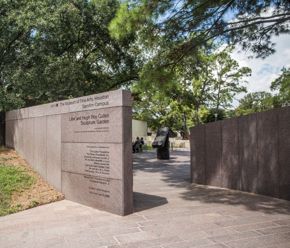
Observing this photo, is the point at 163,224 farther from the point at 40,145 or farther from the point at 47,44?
the point at 47,44

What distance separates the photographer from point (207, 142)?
11.0 meters

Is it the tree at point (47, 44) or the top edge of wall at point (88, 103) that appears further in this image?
the tree at point (47, 44)

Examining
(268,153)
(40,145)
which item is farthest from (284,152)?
(40,145)

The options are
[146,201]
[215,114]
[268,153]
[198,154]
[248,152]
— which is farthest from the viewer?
[215,114]

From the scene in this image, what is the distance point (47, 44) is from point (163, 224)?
9.17 m

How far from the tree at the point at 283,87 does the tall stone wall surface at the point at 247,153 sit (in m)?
6.52

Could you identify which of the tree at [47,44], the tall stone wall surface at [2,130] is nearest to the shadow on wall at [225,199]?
the tree at [47,44]

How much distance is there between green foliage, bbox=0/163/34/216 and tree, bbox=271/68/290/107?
10881mm

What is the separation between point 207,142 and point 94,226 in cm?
533

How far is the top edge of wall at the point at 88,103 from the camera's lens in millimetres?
7309

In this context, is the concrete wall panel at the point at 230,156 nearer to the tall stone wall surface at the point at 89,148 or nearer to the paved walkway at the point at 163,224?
the paved walkway at the point at 163,224

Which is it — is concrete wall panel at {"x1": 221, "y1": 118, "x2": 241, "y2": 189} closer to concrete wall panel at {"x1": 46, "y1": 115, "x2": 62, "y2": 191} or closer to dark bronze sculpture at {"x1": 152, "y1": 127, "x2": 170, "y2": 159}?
concrete wall panel at {"x1": 46, "y1": 115, "x2": 62, "y2": 191}

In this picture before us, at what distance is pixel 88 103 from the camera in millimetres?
8195

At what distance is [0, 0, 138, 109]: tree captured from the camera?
1323 cm
